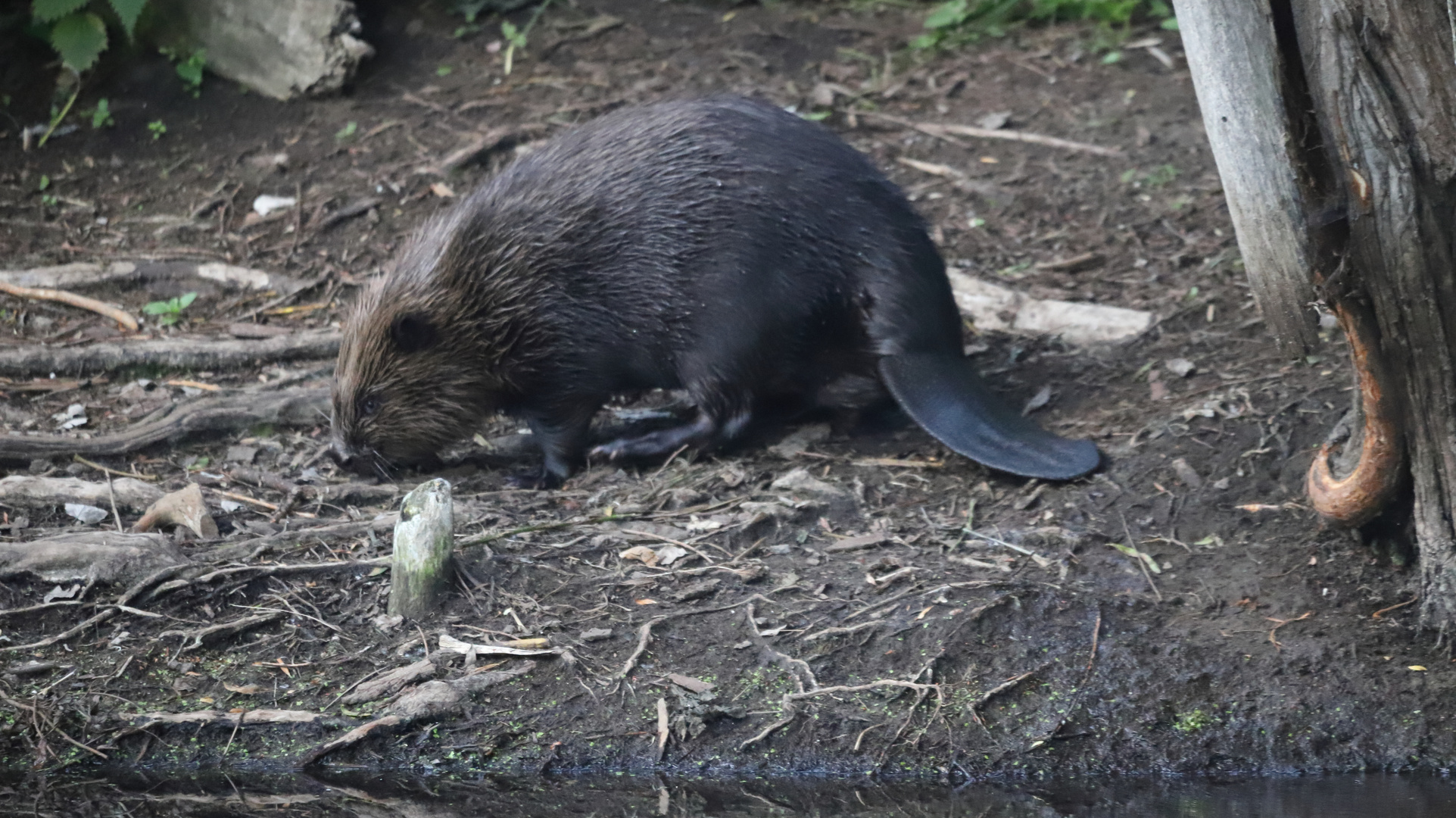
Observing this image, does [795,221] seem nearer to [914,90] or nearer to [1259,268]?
[1259,268]

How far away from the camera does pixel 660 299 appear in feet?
14.2

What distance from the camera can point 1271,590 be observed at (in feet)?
11.2

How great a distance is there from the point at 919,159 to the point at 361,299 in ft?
9.35

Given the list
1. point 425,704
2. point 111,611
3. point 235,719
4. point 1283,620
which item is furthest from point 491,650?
point 1283,620

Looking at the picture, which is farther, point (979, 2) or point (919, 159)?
point (979, 2)

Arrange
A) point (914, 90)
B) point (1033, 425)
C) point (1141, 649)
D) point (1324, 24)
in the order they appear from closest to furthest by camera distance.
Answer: point (1324, 24), point (1141, 649), point (1033, 425), point (914, 90)

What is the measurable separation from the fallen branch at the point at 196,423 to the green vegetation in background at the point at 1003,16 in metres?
3.89

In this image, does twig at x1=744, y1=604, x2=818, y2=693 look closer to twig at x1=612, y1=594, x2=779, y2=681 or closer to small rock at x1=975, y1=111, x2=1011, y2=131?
twig at x1=612, y1=594, x2=779, y2=681

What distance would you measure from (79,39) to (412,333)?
10.2ft

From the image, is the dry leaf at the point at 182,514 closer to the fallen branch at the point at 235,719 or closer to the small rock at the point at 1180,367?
the fallen branch at the point at 235,719

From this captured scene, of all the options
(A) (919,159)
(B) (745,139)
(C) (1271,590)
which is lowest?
(C) (1271,590)

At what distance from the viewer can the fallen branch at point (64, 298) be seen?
17.6 ft

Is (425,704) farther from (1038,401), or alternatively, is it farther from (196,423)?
(1038,401)

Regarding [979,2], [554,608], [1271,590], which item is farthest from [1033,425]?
[979,2]
